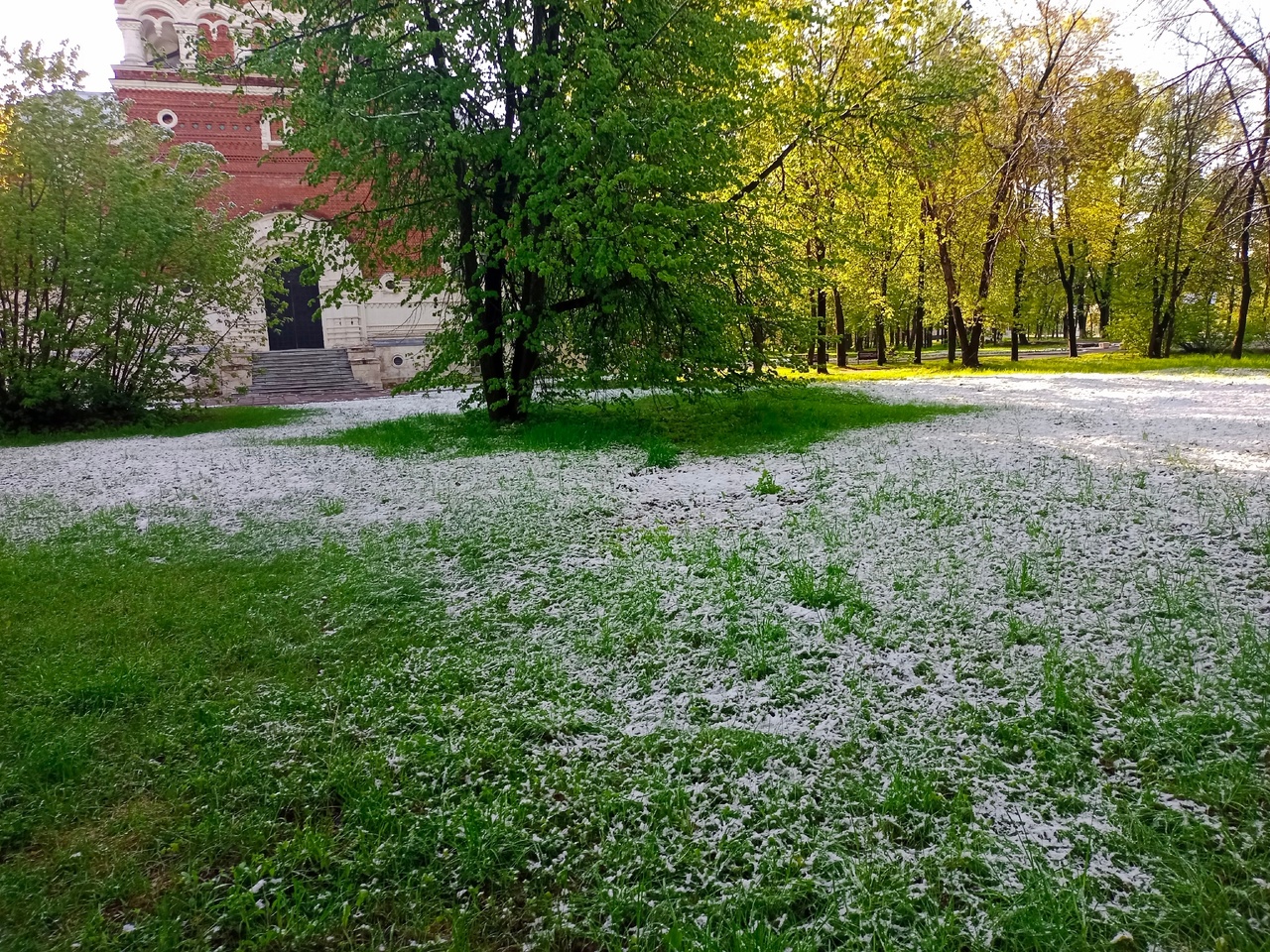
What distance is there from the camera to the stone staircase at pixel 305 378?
23.4 metres

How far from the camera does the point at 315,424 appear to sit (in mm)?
14078

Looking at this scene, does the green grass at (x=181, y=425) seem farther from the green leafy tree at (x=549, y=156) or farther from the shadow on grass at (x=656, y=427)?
the green leafy tree at (x=549, y=156)

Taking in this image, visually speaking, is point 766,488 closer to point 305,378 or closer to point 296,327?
point 305,378

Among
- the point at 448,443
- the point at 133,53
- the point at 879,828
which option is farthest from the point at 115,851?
the point at 133,53

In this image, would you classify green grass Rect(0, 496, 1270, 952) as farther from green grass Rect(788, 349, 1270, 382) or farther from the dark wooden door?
the dark wooden door

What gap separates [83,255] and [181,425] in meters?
3.77

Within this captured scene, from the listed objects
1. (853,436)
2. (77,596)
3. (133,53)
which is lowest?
(77,596)

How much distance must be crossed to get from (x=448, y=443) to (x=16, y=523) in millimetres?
4858

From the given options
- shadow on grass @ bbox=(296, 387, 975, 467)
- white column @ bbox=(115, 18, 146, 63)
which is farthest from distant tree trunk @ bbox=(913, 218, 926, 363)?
white column @ bbox=(115, 18, 146, 63)

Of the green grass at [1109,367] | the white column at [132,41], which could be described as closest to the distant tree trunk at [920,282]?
the green grass at [1109,367]

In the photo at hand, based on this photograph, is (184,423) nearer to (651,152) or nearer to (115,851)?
(651,152)

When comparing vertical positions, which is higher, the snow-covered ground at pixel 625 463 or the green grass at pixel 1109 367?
the green grass at pixel 1109 367

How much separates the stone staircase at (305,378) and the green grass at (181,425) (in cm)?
537

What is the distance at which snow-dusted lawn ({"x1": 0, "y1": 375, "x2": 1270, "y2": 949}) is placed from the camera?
2.21 meters
